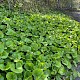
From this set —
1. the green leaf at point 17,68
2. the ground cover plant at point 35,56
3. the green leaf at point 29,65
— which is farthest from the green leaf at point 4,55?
the green leaf at point 29,65

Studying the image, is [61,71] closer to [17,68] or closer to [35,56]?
[35,56]

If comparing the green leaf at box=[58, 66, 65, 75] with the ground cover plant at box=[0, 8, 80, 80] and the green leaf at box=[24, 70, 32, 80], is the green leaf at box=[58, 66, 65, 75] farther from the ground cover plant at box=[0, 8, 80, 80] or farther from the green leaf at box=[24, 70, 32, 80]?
the green leaf at box=[24, 70, 32, 80]

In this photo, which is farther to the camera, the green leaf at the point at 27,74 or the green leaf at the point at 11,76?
the green leaf at the point at 27,74

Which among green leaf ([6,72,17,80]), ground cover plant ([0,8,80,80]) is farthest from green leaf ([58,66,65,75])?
green leaf ([6,72,17,80])

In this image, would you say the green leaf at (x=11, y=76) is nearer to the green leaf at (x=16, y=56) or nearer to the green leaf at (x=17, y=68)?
the green leaf at (x=17, y=68)

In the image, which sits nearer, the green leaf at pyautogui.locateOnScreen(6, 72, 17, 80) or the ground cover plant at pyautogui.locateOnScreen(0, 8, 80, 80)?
the green leaf at pyautogui.locateOnScreen(6, 72, 17, 80)

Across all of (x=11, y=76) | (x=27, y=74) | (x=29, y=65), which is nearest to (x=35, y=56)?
(x=29, y=65)

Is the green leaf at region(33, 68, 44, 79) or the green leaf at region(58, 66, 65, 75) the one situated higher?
the green leaf at region(33, 68, 44, 79)

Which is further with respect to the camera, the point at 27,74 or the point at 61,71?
the point at 61,71

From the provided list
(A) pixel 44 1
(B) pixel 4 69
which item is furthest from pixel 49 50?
(A) pixel 44 1

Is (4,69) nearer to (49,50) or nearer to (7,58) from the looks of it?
(7,58)

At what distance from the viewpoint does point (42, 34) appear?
309cm

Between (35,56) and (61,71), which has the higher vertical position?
(35,56)

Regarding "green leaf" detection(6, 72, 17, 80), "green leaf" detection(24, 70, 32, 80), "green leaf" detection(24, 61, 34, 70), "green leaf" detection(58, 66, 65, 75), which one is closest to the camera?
"green leaf" detection(6, 72, 17, 80)
